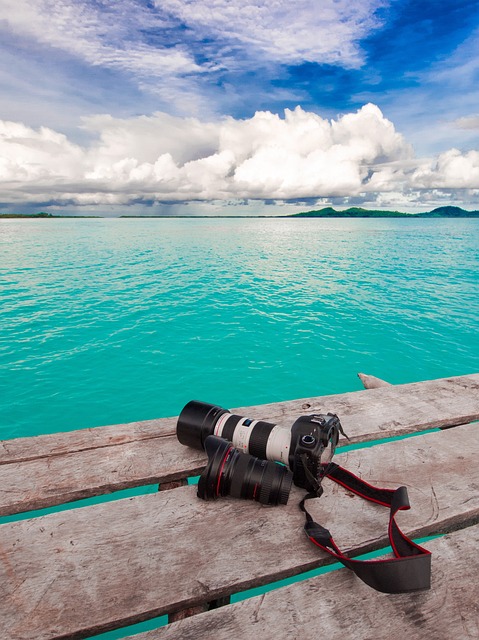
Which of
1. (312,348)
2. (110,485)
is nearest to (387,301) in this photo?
(312,348)

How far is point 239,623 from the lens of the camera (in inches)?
52.4

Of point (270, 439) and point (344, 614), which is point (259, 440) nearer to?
point (270, 439)

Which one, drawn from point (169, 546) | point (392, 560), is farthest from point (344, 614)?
point (169, 546)

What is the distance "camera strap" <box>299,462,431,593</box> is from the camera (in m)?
1.35

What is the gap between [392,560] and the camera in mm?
1313

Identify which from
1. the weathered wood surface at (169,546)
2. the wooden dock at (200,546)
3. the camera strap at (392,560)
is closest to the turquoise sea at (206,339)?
the wooden dock at (200,546)

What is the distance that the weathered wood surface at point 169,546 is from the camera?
1375 mm

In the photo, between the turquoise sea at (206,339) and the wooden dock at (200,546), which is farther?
the turquoise sea at (206,339)

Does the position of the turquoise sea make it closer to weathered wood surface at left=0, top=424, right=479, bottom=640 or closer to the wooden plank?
the wooden plank

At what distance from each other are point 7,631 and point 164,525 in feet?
2.17

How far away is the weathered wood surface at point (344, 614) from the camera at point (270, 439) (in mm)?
484

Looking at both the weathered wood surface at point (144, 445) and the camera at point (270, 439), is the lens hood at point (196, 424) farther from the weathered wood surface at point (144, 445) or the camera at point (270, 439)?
the weathered wood surface at point (144, 445)

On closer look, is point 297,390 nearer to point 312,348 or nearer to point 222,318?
point 312,348

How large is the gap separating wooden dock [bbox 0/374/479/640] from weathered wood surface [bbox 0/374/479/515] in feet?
0.03
